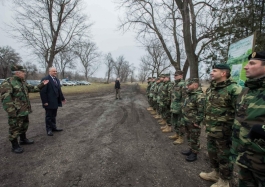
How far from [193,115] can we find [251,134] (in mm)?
1953

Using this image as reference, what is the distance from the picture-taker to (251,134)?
141 cm

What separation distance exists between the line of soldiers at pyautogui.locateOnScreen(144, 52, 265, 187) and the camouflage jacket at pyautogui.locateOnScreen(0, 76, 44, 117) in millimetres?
4117

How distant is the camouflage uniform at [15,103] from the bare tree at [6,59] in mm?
50111

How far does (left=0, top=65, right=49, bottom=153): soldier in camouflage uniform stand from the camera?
3480mm

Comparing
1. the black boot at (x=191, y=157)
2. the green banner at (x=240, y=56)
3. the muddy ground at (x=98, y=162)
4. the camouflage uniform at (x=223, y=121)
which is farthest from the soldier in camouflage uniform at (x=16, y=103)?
the green banner at (x=240, y=56)

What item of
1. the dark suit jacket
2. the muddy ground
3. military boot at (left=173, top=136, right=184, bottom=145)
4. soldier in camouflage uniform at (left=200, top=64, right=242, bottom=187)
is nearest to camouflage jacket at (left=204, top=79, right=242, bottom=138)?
soldier in camouflage uniform at (left=200, top=64, right=242, bottom=187)

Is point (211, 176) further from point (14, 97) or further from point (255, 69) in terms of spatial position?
point (14, 97)

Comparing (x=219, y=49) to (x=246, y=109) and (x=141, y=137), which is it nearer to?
(x=141, y=137)

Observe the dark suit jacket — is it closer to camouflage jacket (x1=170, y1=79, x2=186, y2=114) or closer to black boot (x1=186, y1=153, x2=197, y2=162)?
camouflage jacket (x1=170, y1=79, x2=186, y2=114)

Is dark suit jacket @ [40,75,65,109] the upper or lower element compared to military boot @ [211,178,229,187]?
upper

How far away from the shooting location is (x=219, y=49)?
8516 mm

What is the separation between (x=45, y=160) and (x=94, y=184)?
146 centimetres

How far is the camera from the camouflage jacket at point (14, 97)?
3.47m

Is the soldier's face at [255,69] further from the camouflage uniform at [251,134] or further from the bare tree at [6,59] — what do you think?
the bare tree at [6,59]
